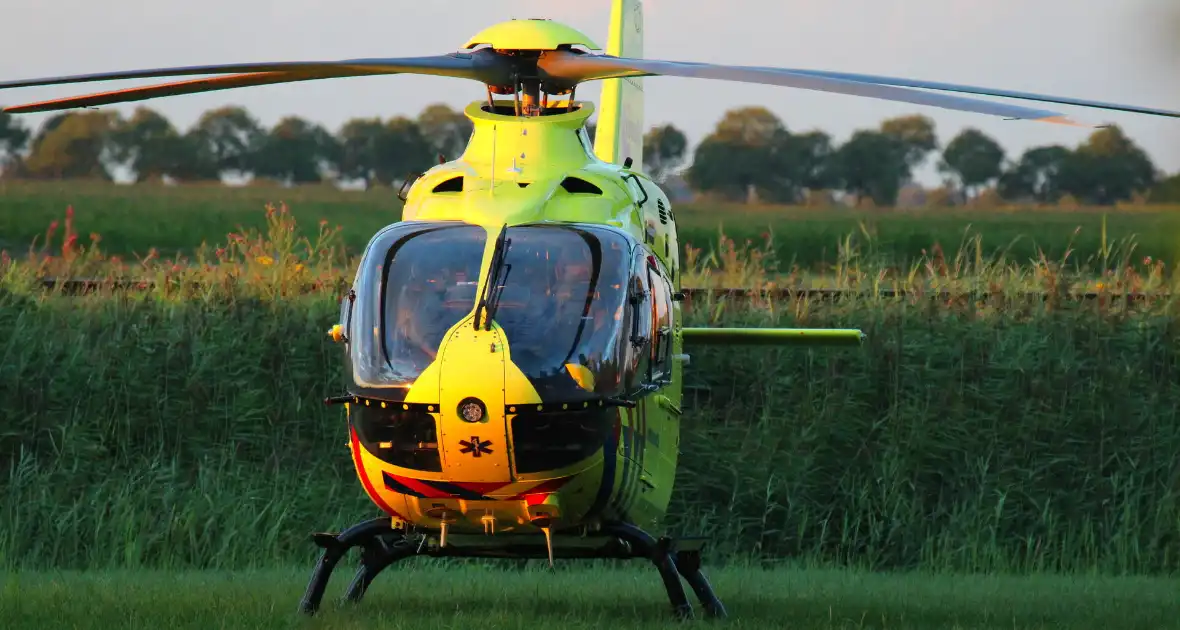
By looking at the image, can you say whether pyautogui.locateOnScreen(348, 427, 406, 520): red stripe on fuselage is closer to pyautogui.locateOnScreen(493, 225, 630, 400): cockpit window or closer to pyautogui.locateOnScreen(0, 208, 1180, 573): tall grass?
pyautogui.locateOnScreen(493, 225, 630, 400): cockpit window

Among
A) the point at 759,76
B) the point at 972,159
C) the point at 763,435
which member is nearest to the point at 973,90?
the point at 759,76

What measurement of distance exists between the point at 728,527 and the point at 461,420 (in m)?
6.93

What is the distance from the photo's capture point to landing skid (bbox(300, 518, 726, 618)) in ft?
31.5

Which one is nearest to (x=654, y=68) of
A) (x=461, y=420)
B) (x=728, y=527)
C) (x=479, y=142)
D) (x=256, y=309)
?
(x=479, y=142)

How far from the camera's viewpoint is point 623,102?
1413cm

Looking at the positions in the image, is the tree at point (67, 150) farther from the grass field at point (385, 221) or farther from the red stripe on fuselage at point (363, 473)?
the red stripe on fuselage at point (363, 473)

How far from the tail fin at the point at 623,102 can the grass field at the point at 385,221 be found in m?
11.5

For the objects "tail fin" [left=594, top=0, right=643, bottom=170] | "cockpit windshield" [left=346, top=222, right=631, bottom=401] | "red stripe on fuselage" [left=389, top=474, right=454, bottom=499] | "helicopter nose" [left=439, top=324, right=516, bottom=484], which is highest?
"tail fin" [left=594, top=0, right=643, bottom=170]

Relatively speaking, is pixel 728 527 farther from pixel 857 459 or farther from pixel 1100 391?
pixel 1100 391

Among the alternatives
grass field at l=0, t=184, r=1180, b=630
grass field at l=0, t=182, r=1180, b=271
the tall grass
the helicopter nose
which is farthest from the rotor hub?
grass field at l=0, t=182, r=1180, b=271

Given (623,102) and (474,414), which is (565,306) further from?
(623,102)

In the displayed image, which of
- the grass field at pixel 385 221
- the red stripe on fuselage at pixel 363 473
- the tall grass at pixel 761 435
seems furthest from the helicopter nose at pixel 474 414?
the grass field at pixel 385 221

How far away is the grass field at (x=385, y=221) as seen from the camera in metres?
28.1

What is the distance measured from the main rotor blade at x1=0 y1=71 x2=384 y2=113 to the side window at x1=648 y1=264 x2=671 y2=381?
1.95 m
